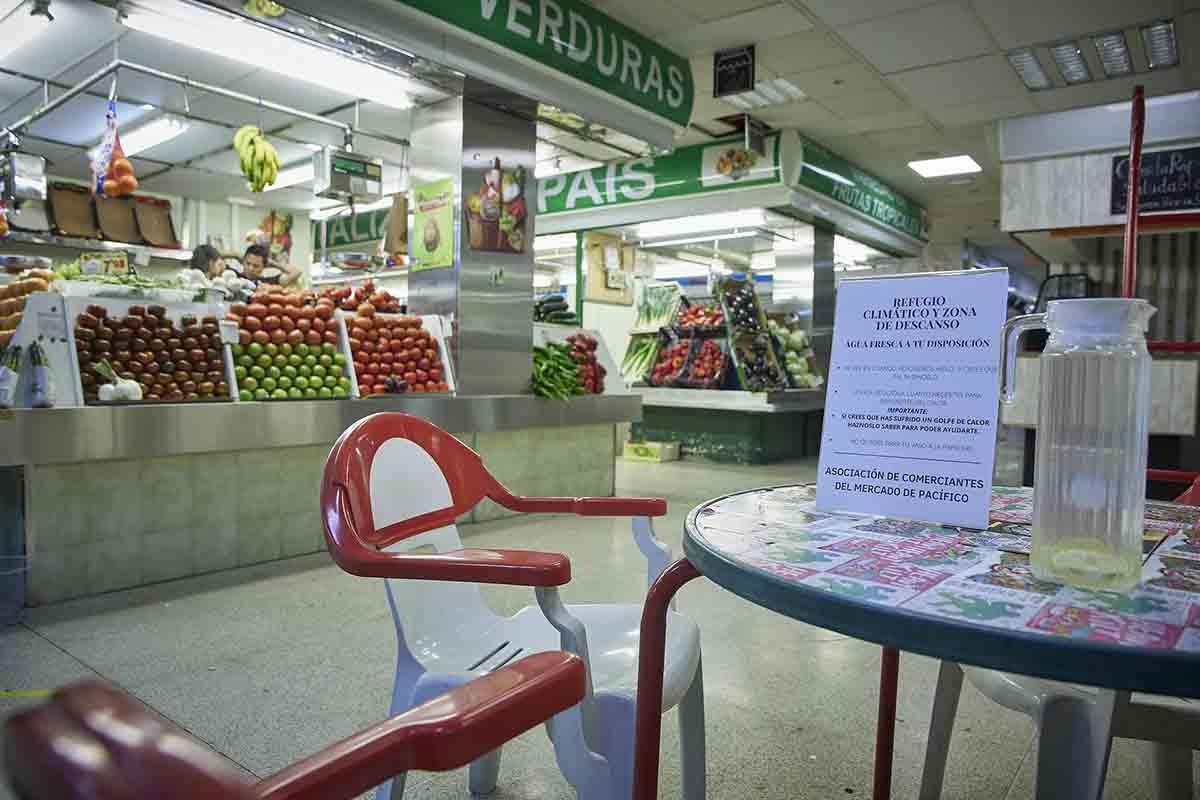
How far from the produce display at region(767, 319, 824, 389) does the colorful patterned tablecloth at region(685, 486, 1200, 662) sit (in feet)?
25.6

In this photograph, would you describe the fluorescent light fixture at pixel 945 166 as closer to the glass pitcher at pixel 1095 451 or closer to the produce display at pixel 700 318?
the produce display at pixel 700 318

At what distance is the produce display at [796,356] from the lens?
9.02 metres

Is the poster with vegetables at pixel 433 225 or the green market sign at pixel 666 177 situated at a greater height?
the green market sign at pixel 666 177

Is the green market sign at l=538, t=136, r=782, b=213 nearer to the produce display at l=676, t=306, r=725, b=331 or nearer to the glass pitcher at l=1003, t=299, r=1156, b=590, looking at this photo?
the produce display at l=676, t=306, r=725, b=331

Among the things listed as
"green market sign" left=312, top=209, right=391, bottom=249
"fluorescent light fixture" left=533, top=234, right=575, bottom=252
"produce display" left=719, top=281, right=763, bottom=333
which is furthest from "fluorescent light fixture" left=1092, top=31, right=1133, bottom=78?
"green market sign" left=312, top=209, right=391, bottom=249

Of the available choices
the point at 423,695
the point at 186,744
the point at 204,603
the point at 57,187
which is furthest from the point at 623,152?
the point at 57,187

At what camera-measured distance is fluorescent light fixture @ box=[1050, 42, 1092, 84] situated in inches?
240

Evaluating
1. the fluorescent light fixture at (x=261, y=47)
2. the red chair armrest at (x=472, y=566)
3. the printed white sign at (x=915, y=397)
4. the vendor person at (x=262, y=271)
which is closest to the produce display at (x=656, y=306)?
the vendor person at (x=262, y=271)

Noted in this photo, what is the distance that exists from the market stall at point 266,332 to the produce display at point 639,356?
2.70 metres

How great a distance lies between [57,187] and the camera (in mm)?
8883

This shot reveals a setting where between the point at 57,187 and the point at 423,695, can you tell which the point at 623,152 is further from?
the point at 57,187

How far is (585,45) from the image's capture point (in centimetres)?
537

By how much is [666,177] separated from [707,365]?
86.6 inches

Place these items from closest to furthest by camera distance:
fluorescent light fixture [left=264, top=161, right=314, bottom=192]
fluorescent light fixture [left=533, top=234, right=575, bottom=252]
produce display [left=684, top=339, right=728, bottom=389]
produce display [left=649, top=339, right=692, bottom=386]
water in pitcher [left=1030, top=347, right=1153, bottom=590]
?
1. water in pitcher [left=1030, top=347, right=1153, bottom=590]
2. produce display [left=684, top=339, right=728, bottom=389]
3. produce display [left=649, top=339, right=692, bottom=386]
4. fluorescent light fixture [left=264, top=161, right=314, bottom=192]
5. fluorescent light fixture [left=533, top=234, right=575, bottom=252]
